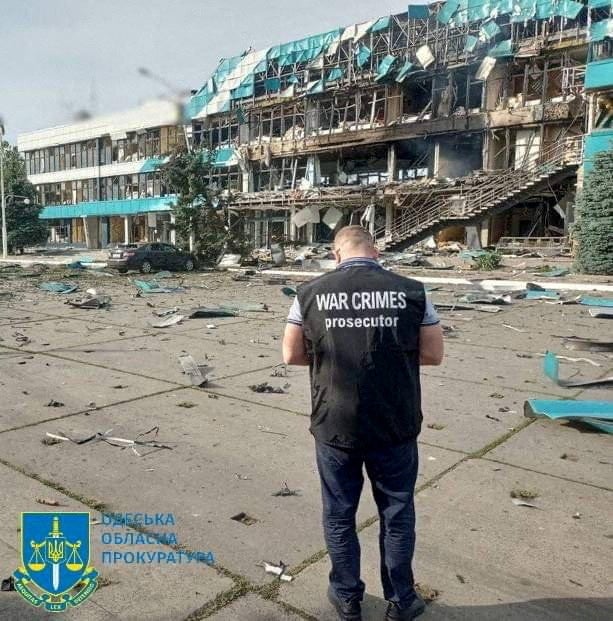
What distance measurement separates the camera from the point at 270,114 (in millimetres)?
50156

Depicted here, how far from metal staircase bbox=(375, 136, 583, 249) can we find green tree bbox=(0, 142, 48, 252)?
2990 cm

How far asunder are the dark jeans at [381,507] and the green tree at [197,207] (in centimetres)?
2837

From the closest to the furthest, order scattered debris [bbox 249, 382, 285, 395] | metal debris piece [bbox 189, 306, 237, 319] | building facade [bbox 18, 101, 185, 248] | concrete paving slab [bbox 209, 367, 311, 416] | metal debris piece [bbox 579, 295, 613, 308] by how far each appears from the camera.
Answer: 1. concrete paving slab [bbox 209, 367, 311, 416]
2. scattered debris [bbox 249, 382, 285, 395]
3. metal debris piece [bbox 189, 306, 237, 319]
4. metal debris piece [bbox 579, 295, 613, 308]
5. building facade [bbox 18, 101, 185, 248]

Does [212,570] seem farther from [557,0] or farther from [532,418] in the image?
[557,0]

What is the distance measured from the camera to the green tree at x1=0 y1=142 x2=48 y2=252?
1948 inches

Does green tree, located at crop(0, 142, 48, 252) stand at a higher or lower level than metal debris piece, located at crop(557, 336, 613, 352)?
higher

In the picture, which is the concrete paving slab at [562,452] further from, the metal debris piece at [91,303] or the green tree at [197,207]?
the green tree at [197,207]

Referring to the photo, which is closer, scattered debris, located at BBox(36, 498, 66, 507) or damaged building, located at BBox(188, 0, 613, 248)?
scattered debris, located at BBox(36, 498, 66, 507)

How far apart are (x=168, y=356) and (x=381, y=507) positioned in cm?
636

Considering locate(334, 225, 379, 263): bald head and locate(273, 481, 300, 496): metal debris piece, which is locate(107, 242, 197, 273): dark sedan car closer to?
locate(273, 481, 300, 496): metal debris piece

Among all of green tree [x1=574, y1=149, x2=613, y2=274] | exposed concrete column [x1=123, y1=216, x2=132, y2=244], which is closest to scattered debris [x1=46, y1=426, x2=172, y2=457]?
green tree [x1=574, y1=149, x2=613, y2=274]

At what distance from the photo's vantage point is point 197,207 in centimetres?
3102

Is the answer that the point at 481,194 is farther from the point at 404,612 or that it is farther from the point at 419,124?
the point at 404,612

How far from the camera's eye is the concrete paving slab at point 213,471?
139 inches
